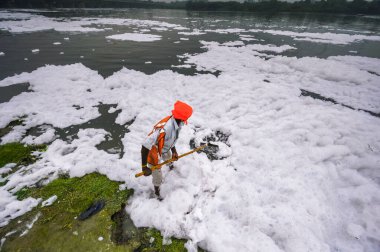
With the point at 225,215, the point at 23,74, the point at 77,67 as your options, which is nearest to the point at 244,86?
the point at 225,215

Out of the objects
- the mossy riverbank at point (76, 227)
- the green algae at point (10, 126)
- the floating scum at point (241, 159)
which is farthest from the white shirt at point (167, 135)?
the green algae at point (10, 126)

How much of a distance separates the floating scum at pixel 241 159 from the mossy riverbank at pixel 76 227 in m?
0.21

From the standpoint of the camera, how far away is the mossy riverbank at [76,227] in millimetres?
3377

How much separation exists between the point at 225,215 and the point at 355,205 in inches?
102

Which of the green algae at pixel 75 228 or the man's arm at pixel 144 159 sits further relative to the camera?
the man's arm at pixel 144 159

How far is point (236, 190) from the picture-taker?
14.9ft

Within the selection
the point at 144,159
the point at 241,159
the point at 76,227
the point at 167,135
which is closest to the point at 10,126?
the point at 76,227

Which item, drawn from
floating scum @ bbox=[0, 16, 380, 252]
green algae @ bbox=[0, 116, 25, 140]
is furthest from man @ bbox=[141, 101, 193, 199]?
green algae @ bbox=[0, 116, 25, 140]

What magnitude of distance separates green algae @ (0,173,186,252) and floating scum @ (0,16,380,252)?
0.22 metres

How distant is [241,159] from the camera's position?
18.2 feet

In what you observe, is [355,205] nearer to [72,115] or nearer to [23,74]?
[72,115]

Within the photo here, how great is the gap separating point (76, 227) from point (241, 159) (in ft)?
13.2

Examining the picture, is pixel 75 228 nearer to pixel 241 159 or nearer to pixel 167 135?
pixel 167 135

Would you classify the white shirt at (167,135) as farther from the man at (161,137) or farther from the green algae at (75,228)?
the green algae at (75,228)
